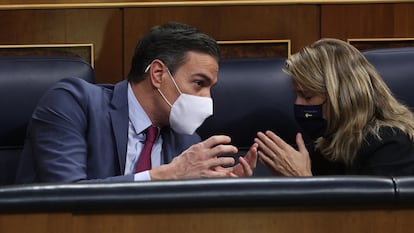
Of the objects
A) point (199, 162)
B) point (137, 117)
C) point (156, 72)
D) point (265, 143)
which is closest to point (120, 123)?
point (137, 117)

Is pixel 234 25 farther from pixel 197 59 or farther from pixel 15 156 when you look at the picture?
pixel 15 156

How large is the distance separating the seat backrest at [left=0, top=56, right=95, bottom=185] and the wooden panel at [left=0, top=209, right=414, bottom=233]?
0.98 m

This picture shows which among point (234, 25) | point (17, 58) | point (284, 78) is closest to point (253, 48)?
point (234, 25)

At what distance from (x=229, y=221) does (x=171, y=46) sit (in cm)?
97

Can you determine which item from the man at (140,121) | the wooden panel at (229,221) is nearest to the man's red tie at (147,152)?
the man at (140,121)

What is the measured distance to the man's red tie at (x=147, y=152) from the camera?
1.87 meters

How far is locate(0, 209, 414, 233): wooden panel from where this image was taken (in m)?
1.00

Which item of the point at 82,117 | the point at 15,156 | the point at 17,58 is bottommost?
the point at 15,156

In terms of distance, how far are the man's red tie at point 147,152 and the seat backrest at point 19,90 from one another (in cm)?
26

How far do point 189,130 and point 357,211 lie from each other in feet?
3.09

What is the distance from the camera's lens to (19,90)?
196cm

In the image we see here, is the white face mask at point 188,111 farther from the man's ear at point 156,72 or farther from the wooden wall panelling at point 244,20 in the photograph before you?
the wooden wall panelling at point 244,20

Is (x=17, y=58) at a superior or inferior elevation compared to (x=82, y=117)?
superior

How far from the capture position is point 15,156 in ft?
6.54
